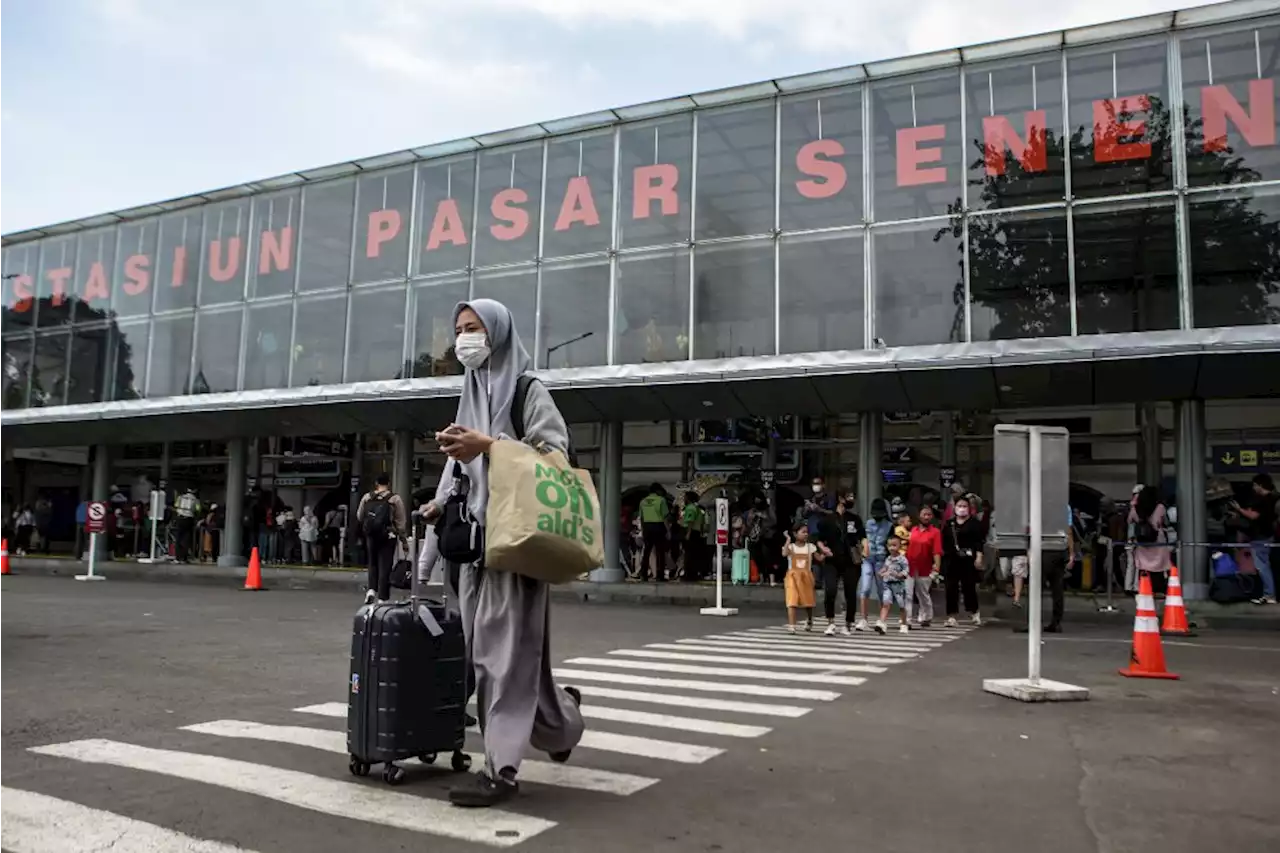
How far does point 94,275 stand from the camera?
29453 mm

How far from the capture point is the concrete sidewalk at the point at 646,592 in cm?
1583

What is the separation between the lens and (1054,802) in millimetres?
4828

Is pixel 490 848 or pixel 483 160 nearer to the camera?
pixel 490 848

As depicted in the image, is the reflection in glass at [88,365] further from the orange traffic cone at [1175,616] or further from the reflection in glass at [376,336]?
the orange traffic cone at [1175,616]

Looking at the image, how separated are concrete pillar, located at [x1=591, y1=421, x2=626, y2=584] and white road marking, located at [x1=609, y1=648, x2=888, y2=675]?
414 inches

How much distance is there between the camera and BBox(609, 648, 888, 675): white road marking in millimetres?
9766

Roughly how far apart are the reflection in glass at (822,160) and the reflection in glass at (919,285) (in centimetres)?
100

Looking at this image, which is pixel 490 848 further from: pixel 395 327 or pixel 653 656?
pixel 395 327

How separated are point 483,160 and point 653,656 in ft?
51.2

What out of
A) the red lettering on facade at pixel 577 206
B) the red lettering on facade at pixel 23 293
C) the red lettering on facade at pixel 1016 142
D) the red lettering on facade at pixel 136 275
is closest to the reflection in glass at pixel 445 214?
the red lettering on facade at pixel 577 206

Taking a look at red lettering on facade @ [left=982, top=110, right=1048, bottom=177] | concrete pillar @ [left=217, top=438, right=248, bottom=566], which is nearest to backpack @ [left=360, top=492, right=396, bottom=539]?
red lettering on facade @ [left=982, top=110, right=1048, bottom=177]

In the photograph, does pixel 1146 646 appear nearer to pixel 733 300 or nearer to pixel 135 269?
pixel 733 300

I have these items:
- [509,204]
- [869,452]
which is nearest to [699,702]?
[869,452]

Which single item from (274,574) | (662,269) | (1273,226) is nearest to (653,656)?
(662,269)
